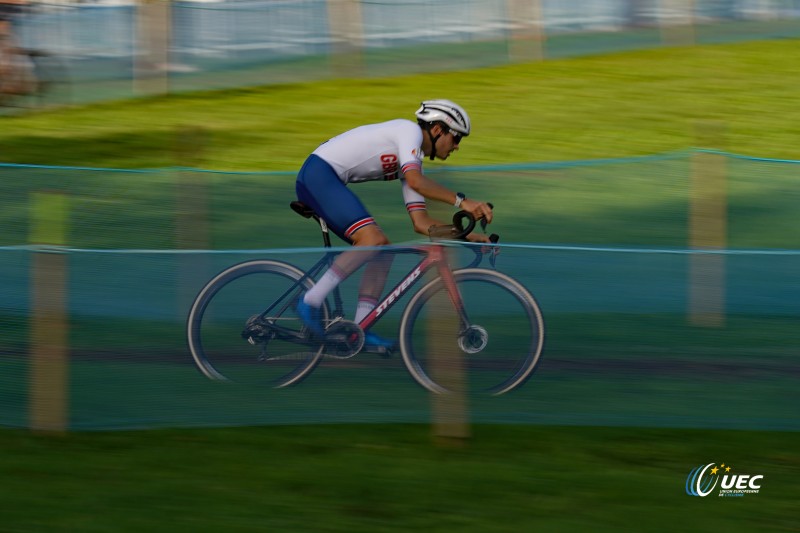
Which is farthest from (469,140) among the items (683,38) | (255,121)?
(683,38)

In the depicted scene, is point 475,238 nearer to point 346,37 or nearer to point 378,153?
point 378,153

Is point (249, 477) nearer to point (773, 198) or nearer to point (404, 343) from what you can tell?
point (404, 343)

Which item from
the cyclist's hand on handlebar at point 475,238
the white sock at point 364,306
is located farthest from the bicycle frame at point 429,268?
the cyclist's hand on handlebar at point 475,238

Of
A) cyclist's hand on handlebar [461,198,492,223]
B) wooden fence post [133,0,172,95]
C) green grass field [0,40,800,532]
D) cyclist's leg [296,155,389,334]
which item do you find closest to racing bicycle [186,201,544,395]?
green grass field [0,40,800,532]

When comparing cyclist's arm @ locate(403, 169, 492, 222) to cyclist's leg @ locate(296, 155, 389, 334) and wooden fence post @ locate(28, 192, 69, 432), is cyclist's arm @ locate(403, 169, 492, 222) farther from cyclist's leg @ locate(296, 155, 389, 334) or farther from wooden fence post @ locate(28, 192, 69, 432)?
wooden fence post @ locate(28, 192, 69, 432)

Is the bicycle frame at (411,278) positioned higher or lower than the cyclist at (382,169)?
lower

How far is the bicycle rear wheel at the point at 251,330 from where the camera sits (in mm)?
5637

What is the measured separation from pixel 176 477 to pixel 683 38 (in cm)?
1416

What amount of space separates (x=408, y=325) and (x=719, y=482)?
1.50 m

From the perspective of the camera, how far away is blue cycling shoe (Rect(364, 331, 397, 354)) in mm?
5668

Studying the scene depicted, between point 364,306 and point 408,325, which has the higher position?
point 364,306

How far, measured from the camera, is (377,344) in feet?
18.7

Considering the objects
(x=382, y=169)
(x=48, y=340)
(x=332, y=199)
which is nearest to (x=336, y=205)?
(x=332, y=199)

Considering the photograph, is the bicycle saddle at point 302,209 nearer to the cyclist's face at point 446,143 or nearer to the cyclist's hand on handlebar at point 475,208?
the cyclist's face at point 446,143
